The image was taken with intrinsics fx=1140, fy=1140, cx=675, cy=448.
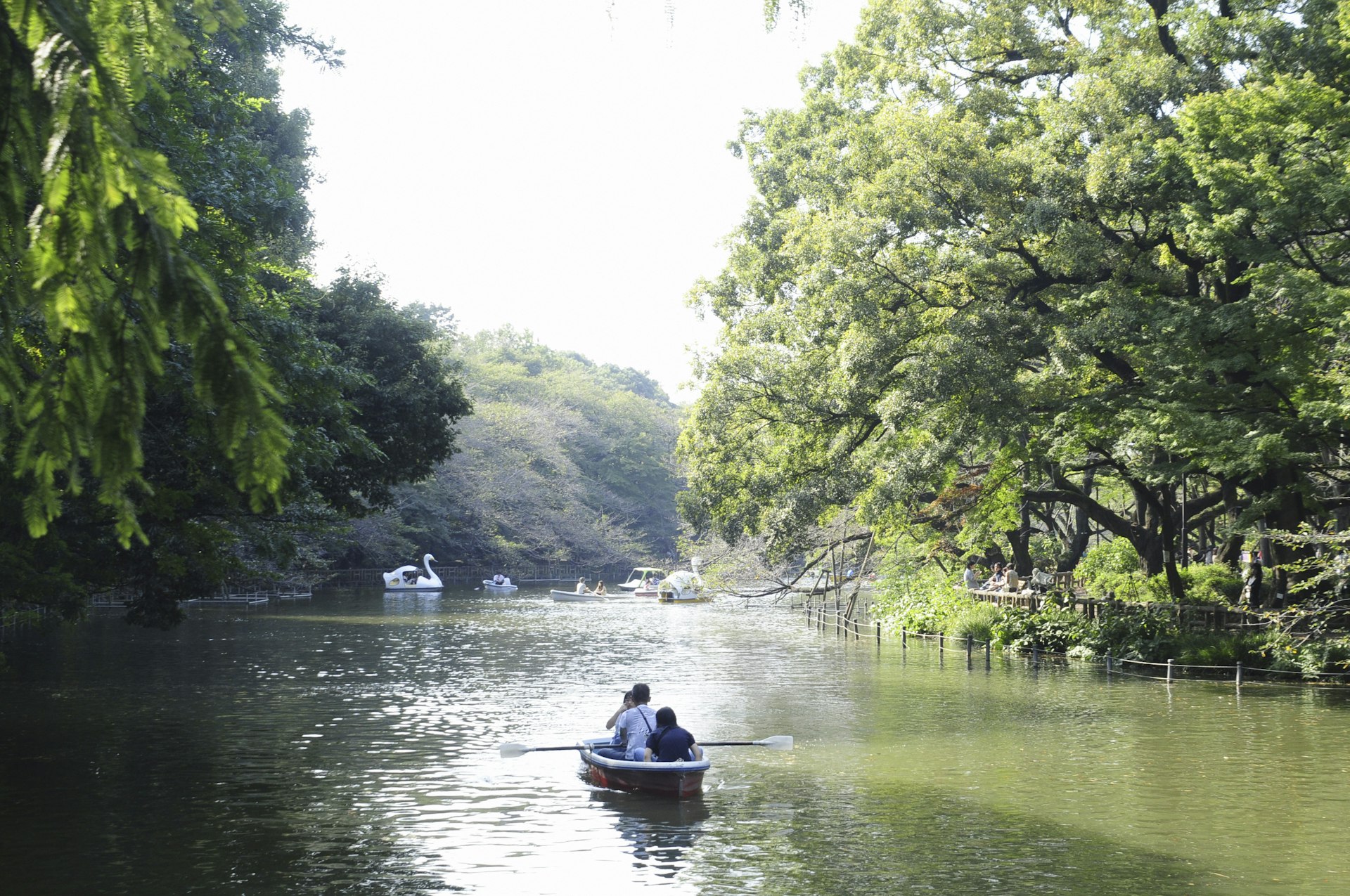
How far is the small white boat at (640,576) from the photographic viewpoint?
64.9 m

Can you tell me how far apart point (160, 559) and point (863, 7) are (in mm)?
22042

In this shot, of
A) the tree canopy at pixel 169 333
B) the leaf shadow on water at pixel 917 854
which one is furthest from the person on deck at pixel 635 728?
the tree canopy at pixel 169 333

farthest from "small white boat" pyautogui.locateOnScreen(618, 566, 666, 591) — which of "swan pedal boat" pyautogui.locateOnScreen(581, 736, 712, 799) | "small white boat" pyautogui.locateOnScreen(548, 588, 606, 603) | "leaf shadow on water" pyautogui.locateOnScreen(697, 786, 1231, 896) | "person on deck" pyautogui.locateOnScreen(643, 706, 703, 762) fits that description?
"leaf shadow on water" pyautogui.locateOnScreen(697, 786, 1231, 896)

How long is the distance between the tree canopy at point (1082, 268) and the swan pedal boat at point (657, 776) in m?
12.2

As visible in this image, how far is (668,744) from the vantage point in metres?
13.9

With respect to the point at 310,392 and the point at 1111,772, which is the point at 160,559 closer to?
the point at 310,392

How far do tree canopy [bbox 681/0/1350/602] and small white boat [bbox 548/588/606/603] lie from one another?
28.8 meters

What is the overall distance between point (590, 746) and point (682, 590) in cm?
4263

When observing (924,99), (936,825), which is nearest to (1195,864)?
(936,825)

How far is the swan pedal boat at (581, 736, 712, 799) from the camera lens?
44.3 feet

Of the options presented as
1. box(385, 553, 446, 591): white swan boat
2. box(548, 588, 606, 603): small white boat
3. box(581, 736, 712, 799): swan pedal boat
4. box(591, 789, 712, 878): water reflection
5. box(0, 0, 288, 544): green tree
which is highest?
box(0, 0, 288, 544): green tree

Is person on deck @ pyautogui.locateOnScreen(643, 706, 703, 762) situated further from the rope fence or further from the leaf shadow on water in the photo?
the rope fence

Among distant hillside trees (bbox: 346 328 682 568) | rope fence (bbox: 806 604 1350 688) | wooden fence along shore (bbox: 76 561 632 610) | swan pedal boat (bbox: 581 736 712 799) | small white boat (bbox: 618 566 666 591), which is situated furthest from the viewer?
distant hillside trees (bbox: 346 328 682 568)

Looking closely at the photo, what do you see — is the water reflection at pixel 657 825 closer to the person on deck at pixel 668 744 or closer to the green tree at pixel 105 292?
the person on deck at pixel 668 744
